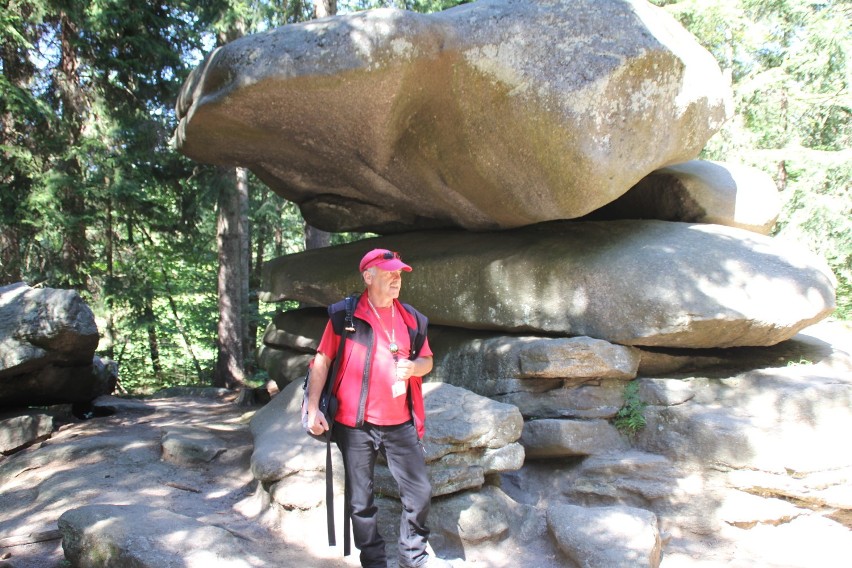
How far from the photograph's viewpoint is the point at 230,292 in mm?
11992

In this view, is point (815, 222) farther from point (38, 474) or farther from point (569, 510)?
point (38, 474)

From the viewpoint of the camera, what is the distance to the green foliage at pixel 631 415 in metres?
5.39

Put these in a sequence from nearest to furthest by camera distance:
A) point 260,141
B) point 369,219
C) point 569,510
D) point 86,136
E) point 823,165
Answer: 1. point 569,510
2. point 260,141
3. point 369,219
4. point 86,136
5. point 823,165

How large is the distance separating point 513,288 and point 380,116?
2245mm

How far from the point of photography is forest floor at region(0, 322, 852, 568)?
4.22 m

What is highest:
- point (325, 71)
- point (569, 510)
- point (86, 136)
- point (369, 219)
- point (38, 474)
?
point (86, 136)

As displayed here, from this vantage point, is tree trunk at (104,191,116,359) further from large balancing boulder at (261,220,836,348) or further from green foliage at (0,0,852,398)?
large balancing boulder at (261,220,836,348)

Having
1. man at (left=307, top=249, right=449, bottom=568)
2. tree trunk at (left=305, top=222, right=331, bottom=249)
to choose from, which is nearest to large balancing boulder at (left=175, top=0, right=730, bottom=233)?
man at (left=307, top=249, right=449, bottom=568)

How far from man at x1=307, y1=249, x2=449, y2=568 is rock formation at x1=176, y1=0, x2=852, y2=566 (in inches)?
31.7

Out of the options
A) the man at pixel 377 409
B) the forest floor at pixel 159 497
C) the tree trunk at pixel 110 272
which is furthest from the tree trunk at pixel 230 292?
the man at pixel 377 409

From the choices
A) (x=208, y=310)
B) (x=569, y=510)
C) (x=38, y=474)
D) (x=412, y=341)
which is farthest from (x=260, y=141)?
(x=208, y=310)

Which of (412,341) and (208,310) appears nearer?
(412,341)

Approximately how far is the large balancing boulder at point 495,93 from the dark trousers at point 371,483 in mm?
2963

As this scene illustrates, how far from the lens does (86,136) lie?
32.5 feet
